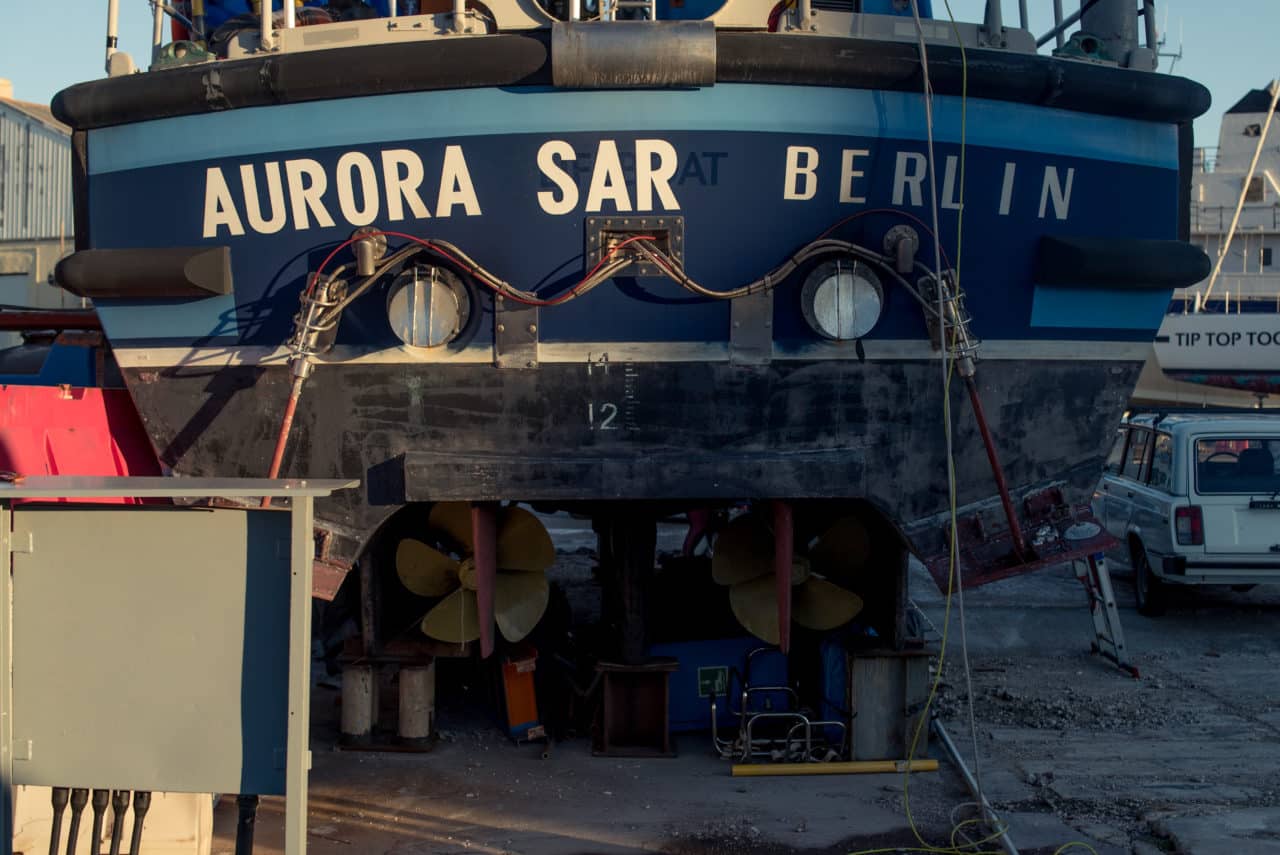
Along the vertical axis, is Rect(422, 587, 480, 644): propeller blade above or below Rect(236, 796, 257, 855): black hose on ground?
above

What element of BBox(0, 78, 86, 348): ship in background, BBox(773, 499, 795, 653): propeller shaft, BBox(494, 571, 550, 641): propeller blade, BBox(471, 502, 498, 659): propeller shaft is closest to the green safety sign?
BBox(773, 499, 795, 653): propeller shaft

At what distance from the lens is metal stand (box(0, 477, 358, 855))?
349cm

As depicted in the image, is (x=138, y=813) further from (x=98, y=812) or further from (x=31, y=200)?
(x=31, y=200)

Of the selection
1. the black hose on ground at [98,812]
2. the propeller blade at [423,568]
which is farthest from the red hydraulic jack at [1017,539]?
the black hose on ground at [98,812]

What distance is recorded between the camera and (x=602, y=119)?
5.05m

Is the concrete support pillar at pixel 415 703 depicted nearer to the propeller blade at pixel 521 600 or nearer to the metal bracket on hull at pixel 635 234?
the propeller blade at pixel 521 600

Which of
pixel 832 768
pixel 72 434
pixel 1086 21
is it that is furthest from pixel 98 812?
pixel 1086 21

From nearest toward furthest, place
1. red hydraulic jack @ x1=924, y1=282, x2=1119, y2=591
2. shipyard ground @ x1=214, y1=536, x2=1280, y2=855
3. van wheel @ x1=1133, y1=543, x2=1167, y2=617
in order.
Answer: shipyard ground @ x1=214, y1=536, x2=1280, y2=855
red hydraulic jack @ x1=924, y1=282, x2=1119, y2=591
van wheel @ x1=1133, y1=543, x2=1167, y2=617

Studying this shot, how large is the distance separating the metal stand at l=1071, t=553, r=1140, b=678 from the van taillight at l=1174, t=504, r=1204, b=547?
4.01 feet

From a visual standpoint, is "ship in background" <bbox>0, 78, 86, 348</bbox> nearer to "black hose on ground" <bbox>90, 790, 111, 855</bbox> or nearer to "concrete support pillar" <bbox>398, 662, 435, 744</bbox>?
"concrete support pillar" <bbox>398, 662, 435, 744</bbox>

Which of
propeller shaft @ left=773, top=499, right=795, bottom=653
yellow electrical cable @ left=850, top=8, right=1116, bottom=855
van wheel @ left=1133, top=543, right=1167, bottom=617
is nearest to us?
yellow electrical cable @ left=850, top=8, right=1116, bottom=855

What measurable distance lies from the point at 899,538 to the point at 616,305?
164 centimetres

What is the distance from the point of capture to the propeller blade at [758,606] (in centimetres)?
591

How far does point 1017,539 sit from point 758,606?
129 cm
